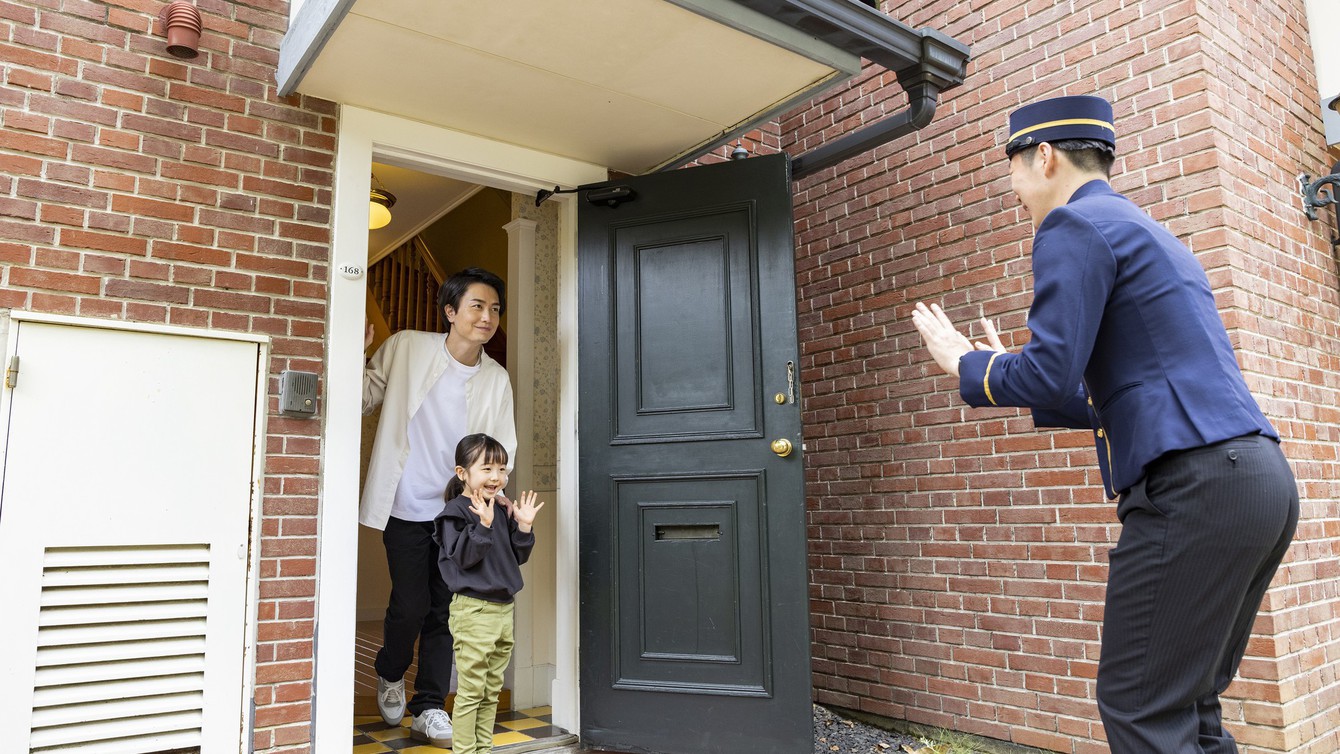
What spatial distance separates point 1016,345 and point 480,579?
2.43 m

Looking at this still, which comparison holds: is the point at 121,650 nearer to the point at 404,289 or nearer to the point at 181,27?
the point at 181,27

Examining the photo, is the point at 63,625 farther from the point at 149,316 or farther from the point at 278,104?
the point at 278,104

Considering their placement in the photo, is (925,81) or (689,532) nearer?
(925,81)

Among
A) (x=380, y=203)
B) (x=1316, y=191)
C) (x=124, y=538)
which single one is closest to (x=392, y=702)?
(x=124, y=538)

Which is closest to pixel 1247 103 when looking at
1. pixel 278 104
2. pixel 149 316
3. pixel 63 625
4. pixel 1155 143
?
pixel 1155 143

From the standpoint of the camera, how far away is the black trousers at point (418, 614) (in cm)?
377

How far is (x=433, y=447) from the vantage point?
12.6ft

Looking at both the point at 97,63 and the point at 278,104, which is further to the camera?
the point at 278,104

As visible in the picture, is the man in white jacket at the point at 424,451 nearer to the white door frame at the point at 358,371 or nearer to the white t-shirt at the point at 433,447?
the white t-shirt at the point at 433,447

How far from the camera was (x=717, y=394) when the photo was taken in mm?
3691

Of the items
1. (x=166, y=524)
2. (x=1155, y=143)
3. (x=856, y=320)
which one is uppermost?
(x=1155, y=143)

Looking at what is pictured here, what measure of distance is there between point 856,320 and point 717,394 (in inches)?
49.6

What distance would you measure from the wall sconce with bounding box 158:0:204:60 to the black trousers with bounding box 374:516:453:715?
1.97 meters

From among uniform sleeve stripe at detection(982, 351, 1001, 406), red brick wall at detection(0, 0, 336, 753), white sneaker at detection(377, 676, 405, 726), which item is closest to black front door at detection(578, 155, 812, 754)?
white sneaker at detection(377, 676, 405, 726)
